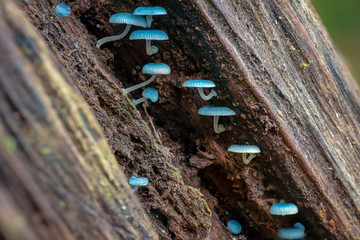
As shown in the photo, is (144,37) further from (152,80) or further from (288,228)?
(288,228)

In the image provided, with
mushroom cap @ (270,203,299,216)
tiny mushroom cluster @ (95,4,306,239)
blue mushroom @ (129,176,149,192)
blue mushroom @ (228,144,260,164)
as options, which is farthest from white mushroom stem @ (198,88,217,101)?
mushroom cap @ (270,203,299,216)

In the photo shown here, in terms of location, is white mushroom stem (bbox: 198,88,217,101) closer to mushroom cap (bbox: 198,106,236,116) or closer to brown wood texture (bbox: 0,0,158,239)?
mushroom cap (bbox: 198,106,236,116)

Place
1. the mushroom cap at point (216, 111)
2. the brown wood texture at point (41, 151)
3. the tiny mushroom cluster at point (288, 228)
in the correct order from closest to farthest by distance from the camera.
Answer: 1. the brown wood texture at point (41, 151)
2. the mushroom cap at point (216, 111)
3. the tiny mushroom cluster at point (288, 228)

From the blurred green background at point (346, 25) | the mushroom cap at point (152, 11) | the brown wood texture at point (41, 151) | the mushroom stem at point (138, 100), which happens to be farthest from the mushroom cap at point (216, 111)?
the blurred green background at point (346, 25)

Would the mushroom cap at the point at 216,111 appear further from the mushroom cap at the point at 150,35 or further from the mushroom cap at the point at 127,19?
the mushroom cap at the point at 127,19

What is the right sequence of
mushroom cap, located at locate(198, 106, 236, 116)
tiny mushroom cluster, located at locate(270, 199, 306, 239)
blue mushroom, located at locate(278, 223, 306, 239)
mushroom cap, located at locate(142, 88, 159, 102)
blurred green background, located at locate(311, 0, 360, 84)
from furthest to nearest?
blurred green background, located at locate(311, 0, 360, 84) → blue mushroom, located at locate(278, 223, 306, 239) → tiny mushroom cluster, located at locate(270, 199, 306, 239) → mushroom cap, located at locate(142, 88, 159, 102) → mushroom cap, located at locate(198, 106, 236, 116)
